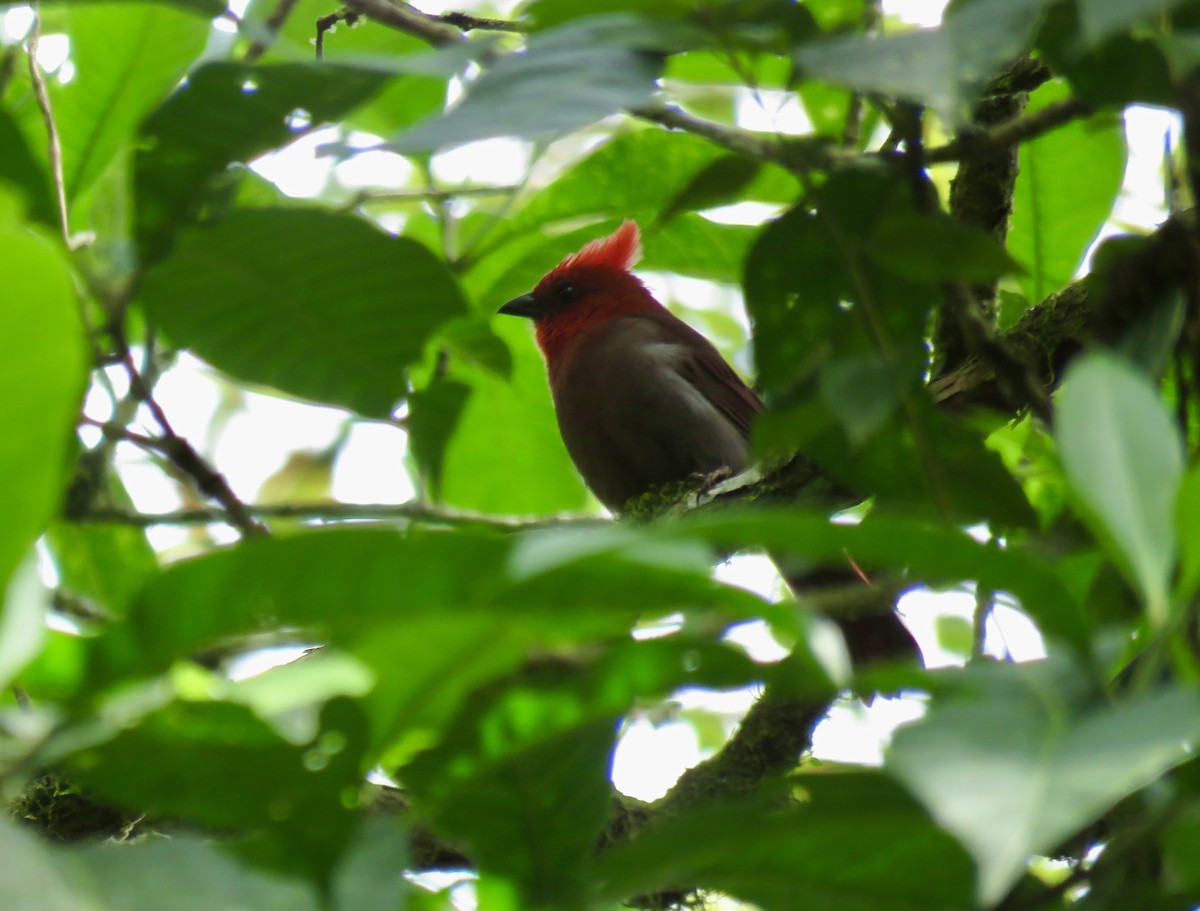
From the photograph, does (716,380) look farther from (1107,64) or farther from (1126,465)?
(1126,465)

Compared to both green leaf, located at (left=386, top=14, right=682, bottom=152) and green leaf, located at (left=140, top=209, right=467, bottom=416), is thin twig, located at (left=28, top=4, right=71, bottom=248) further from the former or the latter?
green leaf, located at (left=386, top=14, right=682, bottom=152)

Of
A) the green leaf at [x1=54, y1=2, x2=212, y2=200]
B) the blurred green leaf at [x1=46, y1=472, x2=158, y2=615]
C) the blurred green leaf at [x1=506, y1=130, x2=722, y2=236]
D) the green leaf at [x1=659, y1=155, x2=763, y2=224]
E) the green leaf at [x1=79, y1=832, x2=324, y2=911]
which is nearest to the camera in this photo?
the green leaf at [x1=79, y1=832, x2=324, y2=911]

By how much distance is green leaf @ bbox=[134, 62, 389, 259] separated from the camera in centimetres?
130

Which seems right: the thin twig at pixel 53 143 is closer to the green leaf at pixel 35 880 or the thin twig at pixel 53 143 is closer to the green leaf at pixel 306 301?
the green leaf at pixel 306 301

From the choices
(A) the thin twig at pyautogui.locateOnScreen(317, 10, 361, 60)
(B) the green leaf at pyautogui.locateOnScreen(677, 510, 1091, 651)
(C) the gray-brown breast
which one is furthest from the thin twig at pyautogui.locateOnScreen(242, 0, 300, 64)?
(C) the gray-brown breast

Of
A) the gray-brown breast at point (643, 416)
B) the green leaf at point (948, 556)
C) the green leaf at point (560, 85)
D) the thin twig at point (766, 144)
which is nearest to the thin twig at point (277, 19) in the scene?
the thin twig at point (766, 144)

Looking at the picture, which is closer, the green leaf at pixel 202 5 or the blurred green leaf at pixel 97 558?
the green leaf at pixel 202 5

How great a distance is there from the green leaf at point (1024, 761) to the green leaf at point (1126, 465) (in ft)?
0.36

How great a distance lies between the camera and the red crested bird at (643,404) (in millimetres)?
4562

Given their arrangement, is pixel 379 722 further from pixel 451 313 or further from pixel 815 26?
pixel 451 313

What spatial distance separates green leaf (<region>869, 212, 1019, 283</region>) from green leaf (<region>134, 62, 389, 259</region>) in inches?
20.0

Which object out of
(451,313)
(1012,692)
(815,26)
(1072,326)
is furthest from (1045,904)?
(1072,326)

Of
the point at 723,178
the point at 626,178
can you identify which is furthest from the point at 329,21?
the point at 723,178

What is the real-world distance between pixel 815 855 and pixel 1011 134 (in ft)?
2.25
